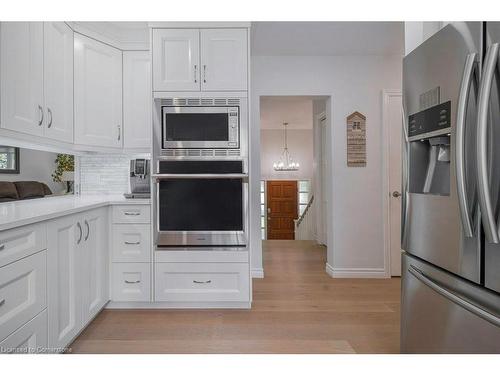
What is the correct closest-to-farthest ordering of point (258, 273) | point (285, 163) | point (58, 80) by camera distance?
point (58, 80) < point (258, 273) < point (285, 163)

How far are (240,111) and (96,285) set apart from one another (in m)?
1.68

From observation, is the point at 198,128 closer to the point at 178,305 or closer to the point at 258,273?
the point at 178,305

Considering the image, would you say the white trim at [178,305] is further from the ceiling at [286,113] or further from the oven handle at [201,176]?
the ceiling at [286,113]

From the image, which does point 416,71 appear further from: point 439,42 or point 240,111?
point 240,111

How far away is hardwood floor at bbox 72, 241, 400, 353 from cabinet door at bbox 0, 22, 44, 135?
1.41 m

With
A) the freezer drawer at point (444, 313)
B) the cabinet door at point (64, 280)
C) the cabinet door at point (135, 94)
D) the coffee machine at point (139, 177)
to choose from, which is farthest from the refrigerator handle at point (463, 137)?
the cabinet door at point (135, 94)

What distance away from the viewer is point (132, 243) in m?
→ 2.81

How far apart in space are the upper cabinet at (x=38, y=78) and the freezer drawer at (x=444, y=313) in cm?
228

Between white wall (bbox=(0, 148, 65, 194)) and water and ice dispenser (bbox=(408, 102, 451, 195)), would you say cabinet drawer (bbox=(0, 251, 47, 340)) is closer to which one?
white wall (bbox=(0, 148, 65, 194))

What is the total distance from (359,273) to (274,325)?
63.7 inches

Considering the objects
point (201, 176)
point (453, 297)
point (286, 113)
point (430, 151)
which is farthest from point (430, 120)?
point (286, 113)

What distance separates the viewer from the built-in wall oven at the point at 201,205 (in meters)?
2.80

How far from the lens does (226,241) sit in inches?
111
